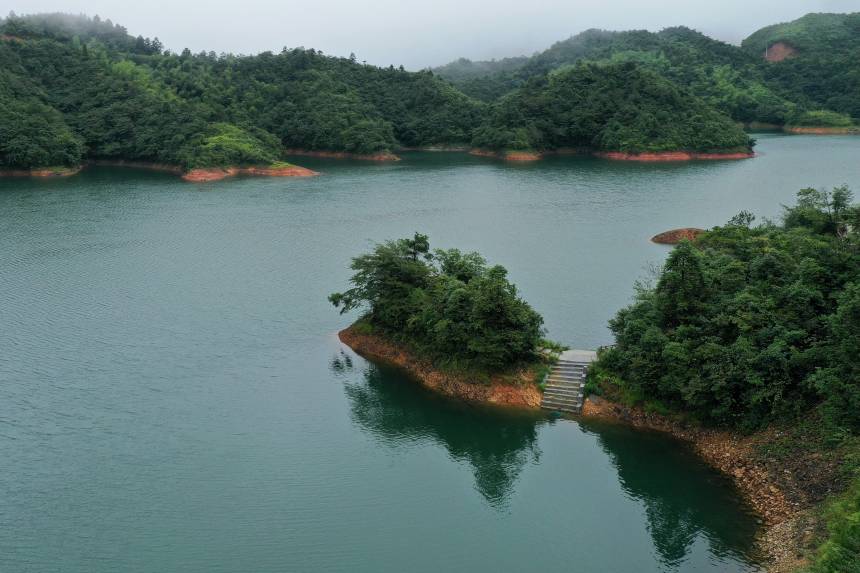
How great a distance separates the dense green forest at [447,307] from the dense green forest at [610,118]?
60.4m

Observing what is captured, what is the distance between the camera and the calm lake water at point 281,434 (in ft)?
→ 53.7

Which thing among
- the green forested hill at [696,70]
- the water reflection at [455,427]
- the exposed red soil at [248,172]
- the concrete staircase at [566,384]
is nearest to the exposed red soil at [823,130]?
the green forested hill at [696,70]

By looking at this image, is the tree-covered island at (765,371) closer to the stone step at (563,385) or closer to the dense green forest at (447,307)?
the stone step at (563,385)

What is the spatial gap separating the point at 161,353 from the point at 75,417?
5.11 metres

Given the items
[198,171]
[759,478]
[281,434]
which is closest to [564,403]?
[759,478]

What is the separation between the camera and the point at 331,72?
10294cm

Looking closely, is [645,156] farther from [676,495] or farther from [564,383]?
[676,495]

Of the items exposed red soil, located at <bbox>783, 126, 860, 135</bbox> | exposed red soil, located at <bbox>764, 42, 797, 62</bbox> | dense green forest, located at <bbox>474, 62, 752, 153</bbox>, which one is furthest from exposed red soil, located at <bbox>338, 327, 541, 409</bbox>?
exposed red soil, located at <bbox>764, 42, 797, 62</bbox>

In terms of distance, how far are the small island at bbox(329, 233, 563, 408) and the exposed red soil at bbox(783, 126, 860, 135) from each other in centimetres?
9623

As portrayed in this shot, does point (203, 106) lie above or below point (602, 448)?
above

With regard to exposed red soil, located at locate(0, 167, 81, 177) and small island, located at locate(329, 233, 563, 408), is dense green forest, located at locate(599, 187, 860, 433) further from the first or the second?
exposed red soil, located at locate(0, 167, 81, 177)

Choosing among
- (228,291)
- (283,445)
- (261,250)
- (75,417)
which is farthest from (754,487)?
(261,250)

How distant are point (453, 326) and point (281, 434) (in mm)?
6404

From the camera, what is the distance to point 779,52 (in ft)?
478
